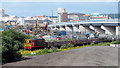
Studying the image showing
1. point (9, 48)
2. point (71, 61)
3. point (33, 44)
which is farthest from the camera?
point (33, 44)

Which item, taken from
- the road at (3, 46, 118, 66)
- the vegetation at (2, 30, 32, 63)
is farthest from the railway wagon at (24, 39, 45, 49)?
the road at (3, 46, 118, 66)

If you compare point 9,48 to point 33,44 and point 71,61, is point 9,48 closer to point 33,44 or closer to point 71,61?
point 71,61

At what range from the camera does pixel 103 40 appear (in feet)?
166

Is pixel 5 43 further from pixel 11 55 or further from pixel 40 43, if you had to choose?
pixel 40 43

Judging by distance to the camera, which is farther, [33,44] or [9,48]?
[33,44]

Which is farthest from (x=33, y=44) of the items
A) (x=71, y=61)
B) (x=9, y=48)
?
(x=71, y=61)

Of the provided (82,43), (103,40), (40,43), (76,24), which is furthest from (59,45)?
(76,24)

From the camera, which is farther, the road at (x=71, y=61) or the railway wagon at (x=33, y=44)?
the railway wagon at (x=33, y=44)

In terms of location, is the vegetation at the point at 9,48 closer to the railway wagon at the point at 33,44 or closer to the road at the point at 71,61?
the road at the point at 71,61

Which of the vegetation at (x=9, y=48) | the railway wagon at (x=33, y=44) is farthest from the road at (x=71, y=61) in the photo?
the railway wagon at (x=33, y=44)

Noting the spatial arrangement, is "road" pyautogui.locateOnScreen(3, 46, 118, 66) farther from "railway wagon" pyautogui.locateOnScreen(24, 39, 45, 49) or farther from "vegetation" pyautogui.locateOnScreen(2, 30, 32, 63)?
"railway wagon" pyautogui.locateOnScreen(24, 39, 45, 49)

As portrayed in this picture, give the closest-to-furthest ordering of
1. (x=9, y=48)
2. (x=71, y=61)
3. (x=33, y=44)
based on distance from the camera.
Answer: (x=71, y=61) < (x=9, y=48) < (x=33, y=44)

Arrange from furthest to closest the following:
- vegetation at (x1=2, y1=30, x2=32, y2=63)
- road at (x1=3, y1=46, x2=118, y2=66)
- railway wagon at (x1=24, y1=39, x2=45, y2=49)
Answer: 1. railway wagon at (x1=24, y1=39, x2=45, y2=49)
2. vegetation at (x1=2, y1=30, x2=32, y2=63)
3. road at (x1=3, y1=46, x2=118, y2=66)

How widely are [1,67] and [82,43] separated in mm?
31535
